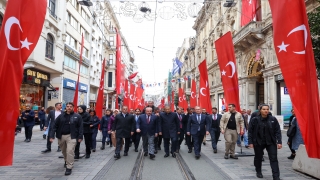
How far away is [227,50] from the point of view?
30.9 feet

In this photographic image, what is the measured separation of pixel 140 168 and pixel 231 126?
10.8 feet

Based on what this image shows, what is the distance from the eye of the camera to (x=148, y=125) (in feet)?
30.6

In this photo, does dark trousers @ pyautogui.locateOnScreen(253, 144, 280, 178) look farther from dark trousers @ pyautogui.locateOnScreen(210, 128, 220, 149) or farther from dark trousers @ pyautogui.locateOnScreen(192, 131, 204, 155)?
dark trousers @ pyautogui.locateOnScreen(210, 128, 220, 149)

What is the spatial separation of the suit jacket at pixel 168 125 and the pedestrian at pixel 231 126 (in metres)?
1.62

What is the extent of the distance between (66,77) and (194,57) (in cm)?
2779

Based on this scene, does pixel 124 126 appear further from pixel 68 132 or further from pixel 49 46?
pixel 49 46

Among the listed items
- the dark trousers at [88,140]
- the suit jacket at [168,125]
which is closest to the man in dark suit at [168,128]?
the suit jacket at [168,125]

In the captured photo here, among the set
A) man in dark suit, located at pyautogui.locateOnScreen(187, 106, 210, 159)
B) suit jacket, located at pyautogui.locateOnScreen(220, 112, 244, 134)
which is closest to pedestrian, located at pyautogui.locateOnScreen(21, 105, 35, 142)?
man in dark suit, located at pyautogui.locateOnScreen(187, 106, 210, 159)

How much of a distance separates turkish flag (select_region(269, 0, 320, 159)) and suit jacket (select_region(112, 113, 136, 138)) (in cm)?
573

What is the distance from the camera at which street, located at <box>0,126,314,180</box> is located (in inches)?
246

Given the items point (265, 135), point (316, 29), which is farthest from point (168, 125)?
point (316, 29)

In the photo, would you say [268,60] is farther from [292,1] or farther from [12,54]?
[12,54]

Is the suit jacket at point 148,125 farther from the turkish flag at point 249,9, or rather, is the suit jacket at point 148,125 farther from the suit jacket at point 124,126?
the turkish flag at point 249,9

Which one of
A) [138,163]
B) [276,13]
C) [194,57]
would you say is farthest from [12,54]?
[194,57]
